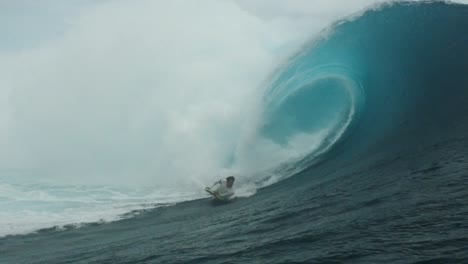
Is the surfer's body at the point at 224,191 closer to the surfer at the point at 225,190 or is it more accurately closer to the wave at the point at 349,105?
the surfer at the point at 225,190

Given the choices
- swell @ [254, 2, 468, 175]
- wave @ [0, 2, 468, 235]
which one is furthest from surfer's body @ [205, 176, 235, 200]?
swell @ [254, 2, 468, 175]


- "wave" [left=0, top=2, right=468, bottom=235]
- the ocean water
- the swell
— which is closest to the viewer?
the ocean water

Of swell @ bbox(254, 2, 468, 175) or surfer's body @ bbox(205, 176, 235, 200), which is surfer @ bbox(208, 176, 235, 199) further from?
swell @ bbox(254, 2, 468, 175)

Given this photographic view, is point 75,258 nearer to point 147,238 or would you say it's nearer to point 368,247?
point 147,238

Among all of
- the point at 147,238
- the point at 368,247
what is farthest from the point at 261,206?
the point at 368,247

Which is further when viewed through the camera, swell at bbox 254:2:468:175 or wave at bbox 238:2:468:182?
wave at bbox 238:2:468:182

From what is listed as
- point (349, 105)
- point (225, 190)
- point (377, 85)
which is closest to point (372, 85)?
point (377, 85)

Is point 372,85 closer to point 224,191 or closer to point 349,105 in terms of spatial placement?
point 349,105

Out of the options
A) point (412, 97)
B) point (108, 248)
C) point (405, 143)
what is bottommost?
point (108, 248)

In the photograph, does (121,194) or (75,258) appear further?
(121,194)
